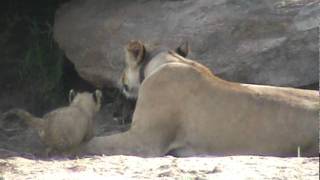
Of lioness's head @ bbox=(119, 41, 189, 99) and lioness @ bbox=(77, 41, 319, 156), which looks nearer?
lioness @ bbox=(77, 41, 319, 156)

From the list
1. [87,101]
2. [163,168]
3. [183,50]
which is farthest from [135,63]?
[163,168]

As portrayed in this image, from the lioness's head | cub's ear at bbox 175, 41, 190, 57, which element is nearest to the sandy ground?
the lioness's head

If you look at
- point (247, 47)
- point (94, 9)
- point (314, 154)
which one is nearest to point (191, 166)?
point (314, 154)

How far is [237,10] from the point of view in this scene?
9.46m

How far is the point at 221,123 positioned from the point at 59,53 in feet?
10.0

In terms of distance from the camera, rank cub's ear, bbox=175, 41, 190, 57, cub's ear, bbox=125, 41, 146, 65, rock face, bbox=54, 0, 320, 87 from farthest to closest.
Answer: rock face, bbox=54, 0, 320, 87, cub's ear, bbox=175, 41, 190, 57, cub's ear, bbox=125, 41, 146, 65

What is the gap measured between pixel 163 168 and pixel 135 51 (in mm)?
2192

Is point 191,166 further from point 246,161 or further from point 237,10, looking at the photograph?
point 237,10

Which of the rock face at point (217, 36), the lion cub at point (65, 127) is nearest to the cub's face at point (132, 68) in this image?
the rock face at point (217, 36)

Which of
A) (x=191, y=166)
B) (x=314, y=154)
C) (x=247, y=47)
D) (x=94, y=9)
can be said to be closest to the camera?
(x=191, y=166)

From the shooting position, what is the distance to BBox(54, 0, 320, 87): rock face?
9.17 m

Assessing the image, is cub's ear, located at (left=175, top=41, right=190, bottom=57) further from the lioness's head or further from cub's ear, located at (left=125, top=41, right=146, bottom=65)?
cub's ear, located at (left=125, top=41, right=146, bottom=65)

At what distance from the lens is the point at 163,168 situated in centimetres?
659

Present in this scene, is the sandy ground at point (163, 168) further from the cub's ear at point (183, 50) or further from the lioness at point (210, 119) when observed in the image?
the cub's ear at point (183, 50)
